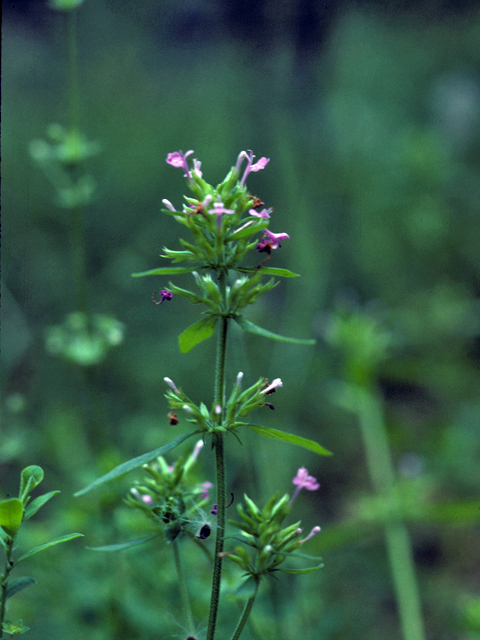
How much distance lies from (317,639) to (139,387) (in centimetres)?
204

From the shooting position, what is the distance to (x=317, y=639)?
1.90 m

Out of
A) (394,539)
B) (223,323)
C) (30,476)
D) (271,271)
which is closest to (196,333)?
(223,323)

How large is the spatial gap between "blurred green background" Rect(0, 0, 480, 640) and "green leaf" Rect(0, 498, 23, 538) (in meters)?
0.97

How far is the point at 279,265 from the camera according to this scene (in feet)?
13.2

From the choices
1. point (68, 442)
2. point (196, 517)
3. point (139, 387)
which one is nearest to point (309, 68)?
point (139, 387)

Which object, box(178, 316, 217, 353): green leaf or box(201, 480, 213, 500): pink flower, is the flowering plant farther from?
box(201, 480, 213, 500): pink flower

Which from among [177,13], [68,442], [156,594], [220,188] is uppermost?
[177,13]

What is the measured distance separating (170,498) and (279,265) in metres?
3.11

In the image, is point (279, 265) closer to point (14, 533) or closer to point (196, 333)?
point (196, 333)

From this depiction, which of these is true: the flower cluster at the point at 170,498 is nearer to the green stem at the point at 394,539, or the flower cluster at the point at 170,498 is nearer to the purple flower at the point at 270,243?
the purple flower at the point at 270,243

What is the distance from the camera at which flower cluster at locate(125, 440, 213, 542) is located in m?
1.00

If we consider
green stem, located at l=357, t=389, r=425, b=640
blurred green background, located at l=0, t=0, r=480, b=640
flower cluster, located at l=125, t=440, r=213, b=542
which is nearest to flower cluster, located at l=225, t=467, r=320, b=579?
flower cluster, located at l=125, t=440, r=213, b=542

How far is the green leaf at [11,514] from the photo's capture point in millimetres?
764

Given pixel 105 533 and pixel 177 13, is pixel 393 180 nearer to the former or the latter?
pixel 177 13
